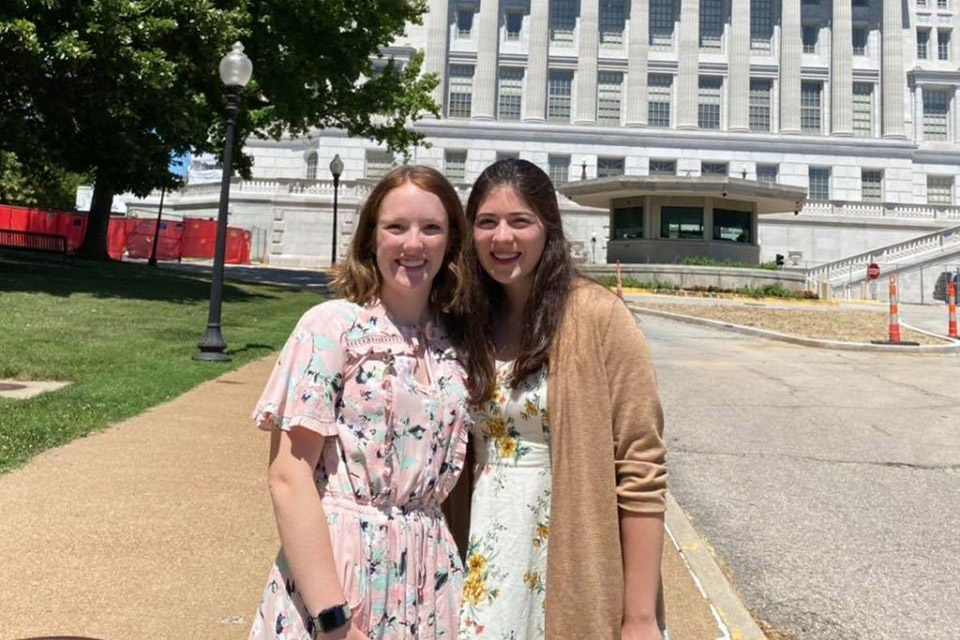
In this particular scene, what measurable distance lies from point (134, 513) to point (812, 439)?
660cm

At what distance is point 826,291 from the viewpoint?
31.7m

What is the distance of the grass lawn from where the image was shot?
6.51m

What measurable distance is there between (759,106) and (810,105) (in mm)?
3935

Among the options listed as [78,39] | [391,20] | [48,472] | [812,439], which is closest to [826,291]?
[391,20]

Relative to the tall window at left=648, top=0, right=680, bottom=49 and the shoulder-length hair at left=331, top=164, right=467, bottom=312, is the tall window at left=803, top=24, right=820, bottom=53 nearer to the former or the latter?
the tall window at left=648, top=0, right=680, bottom=49

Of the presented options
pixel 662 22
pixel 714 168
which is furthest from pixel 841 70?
pixel 662 22

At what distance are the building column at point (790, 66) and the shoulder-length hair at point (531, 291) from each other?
58.6 m

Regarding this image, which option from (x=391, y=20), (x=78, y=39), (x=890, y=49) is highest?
(x=890, y=49)

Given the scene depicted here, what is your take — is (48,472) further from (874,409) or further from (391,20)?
(391,20)

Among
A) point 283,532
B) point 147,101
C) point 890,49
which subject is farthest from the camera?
point 890,49

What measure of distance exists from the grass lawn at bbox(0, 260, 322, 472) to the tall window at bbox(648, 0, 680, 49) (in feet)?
149

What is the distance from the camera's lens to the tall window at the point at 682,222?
32875mm

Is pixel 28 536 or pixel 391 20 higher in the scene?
pixel 391 20

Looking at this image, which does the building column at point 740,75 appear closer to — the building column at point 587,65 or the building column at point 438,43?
the building column at point 587,65
